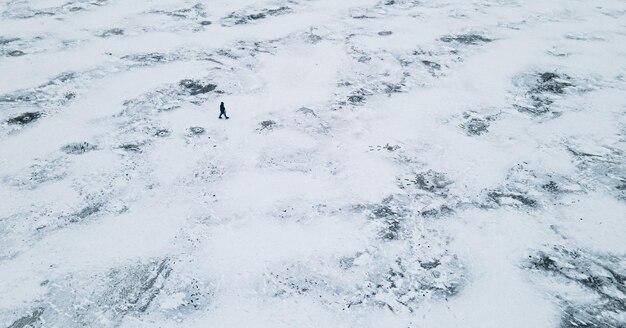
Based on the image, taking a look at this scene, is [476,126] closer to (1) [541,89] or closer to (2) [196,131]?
(1) [541,89]

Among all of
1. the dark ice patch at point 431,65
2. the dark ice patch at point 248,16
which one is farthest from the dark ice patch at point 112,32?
the dark ice patch at point 431,65

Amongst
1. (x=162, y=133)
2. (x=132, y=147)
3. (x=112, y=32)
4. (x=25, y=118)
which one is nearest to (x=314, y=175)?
(x=162, y=133)

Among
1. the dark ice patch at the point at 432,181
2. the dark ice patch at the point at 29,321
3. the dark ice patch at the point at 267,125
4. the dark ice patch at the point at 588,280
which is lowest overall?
the dark ice patch at the point at 29,321

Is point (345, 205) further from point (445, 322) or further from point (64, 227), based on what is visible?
point (64, 227)

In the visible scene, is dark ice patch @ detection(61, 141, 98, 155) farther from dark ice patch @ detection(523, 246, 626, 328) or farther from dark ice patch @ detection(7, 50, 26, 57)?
dark ice patch @ detection(523, 246, 626, 328)

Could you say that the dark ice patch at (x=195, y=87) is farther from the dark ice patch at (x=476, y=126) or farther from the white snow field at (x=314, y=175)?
the dark ice patch at (x=476, y=126)
